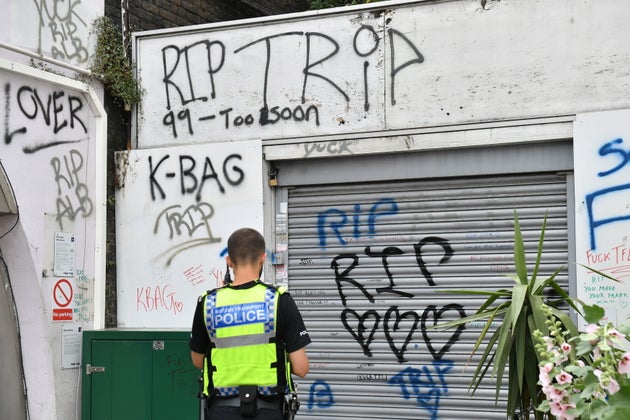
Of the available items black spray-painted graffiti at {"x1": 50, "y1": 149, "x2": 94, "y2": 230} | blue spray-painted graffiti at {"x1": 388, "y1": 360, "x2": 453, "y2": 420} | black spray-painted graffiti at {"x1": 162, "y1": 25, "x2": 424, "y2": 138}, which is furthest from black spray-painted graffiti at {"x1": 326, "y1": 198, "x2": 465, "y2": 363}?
black spray-painted graffiti at {"x1": 50, "y1": 149, "x2": 94, "y2": 230}

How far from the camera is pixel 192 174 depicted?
906cm

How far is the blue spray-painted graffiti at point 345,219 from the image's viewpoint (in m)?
8.55

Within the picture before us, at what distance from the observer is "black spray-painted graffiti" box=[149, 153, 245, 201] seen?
29.1 feet

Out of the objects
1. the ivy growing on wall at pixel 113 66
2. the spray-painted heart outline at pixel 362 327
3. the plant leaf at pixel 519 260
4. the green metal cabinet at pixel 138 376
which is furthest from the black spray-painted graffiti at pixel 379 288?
the ivy growing on wall at pixel 113 66

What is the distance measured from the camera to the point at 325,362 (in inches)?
342

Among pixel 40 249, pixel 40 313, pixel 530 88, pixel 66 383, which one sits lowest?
pixel 66 383

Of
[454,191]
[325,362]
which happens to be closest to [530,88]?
[454,191]

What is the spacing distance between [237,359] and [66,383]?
3757 millimetres

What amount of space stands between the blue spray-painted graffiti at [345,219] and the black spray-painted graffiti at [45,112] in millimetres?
2499

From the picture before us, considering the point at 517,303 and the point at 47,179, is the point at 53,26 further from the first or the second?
the point at 517,303

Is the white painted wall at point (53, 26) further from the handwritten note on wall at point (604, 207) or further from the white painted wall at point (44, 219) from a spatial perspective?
the handwritten note on wall at point (604, 207)

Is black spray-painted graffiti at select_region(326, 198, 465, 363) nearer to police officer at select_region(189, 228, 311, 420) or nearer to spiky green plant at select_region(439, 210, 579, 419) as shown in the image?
spiky green plant at select_region(439, 210, 579, 419)

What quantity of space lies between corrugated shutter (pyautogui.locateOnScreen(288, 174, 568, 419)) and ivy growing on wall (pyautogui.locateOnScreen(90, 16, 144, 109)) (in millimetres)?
1995

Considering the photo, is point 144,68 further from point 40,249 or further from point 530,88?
point 530,88
